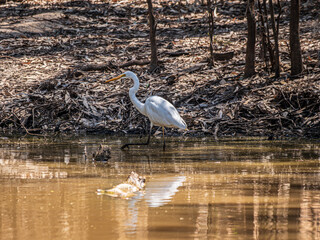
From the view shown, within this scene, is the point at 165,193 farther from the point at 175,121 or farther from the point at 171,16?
the point at 171,16

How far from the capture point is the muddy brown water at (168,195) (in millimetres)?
4207

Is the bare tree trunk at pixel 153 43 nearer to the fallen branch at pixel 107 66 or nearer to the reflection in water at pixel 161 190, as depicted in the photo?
the fallen branch at pixel 107 66

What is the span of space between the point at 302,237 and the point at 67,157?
5.81 metres

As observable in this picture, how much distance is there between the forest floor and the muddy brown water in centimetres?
345

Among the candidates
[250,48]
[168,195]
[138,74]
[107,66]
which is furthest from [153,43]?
[168,195]

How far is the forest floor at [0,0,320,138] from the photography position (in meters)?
13.3

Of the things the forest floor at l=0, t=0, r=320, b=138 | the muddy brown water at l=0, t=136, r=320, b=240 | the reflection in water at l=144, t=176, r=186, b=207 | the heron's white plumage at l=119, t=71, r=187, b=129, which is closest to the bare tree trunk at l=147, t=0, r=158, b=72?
the forest floor at l=0, t=0, r=320, b=138

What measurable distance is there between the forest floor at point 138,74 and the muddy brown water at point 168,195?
345 cm

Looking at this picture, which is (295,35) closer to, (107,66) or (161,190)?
(107,66)

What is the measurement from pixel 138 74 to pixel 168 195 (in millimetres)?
11625

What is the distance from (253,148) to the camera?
33.1 ft

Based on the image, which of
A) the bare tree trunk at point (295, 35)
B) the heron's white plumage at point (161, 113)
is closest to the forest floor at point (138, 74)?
the bare tree trunk at point (295, 35)

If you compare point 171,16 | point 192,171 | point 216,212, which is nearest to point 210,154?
point 192,171

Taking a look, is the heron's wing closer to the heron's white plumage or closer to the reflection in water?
the heron's white plumage
